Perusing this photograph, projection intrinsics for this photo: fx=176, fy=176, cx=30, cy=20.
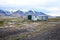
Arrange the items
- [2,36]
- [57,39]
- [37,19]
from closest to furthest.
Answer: [57,39] < [2,36] < [37,19]

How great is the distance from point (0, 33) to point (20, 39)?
5.46 metres

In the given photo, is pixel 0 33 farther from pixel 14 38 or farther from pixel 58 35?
pixel 58 35

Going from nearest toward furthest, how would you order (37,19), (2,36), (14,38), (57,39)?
(57,39) → (14,38) → (2,36) → (37,19)

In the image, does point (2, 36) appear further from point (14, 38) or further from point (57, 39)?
point (57, 39)

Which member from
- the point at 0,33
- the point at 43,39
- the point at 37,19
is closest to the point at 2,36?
the point at 0,33

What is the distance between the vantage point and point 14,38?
23.1 meters

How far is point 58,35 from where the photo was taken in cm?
2339

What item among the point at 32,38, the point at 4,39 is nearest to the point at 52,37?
the point at 32,38

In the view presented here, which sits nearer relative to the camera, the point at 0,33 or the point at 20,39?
the point at 20,39

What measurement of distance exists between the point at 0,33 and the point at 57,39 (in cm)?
950

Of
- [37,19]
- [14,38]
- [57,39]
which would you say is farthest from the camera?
[37,19]

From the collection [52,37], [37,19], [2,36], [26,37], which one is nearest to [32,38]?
[26,37]

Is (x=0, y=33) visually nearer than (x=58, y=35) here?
No

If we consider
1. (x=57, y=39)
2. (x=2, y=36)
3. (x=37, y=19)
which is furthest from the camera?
(x=37, y=19)
